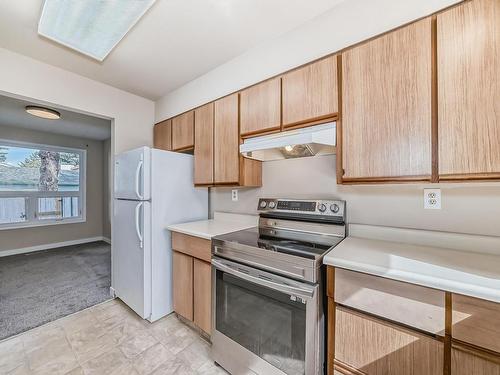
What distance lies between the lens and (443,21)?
1.06 metres

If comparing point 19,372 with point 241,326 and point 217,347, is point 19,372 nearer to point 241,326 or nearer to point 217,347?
point 217,347

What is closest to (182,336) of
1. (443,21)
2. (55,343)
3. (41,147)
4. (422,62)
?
(55,343)

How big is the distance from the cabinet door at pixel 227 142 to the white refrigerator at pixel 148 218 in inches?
18.2

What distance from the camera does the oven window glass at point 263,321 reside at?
1192 millimetres

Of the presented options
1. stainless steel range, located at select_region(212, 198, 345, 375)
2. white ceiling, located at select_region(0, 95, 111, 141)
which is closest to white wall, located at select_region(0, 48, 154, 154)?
white ceiling, located at select_region(0, 95, 111, 141)

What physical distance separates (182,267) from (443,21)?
2346mm

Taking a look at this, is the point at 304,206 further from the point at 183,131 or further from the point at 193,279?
the point at 183,131

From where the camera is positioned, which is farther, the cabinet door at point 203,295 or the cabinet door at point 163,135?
the cabinet door at point 163,135

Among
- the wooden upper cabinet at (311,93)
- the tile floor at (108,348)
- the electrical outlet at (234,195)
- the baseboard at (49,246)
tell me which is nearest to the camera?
the wooden upper cabinet at (311,93)

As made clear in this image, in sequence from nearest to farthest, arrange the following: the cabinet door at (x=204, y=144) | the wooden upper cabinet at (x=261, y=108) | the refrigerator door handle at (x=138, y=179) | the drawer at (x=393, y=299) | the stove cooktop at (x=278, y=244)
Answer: the drawer at (x=393, y=299), the stove cooktop at (x=278, y=244), the wooden upper cabinet at (x=261, y=108), the refrigerator door handle at (x=138, y=179), the cabinet door at (x=204, y=144)

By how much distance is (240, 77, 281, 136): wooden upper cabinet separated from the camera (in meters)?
1.68

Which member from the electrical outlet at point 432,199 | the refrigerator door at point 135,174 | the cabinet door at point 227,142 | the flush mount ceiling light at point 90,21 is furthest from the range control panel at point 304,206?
the flush mount ceiling light at point 90,21

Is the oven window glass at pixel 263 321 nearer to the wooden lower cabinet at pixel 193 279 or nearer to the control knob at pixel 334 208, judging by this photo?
the wooden lower cabinet at pixel 193 279

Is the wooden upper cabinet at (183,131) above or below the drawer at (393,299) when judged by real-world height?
above
